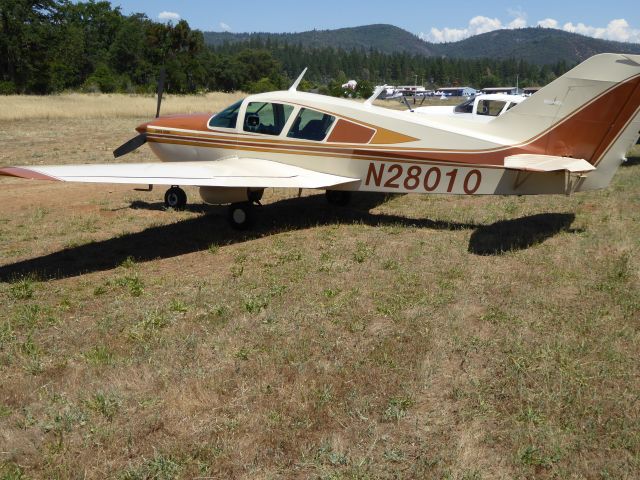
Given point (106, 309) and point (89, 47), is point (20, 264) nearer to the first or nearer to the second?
point (106, 309)

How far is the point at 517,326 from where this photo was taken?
5473 mm

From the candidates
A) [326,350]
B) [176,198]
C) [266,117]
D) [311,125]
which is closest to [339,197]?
[311,125]

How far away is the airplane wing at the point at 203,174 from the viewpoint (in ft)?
25.4

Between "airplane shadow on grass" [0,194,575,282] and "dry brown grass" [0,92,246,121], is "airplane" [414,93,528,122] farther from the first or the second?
"dry brown grass" [0,92,246,121]

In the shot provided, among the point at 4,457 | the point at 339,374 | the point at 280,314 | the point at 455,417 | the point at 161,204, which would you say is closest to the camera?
the point at 4,457

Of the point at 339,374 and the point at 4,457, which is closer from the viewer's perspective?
the point at 4,457

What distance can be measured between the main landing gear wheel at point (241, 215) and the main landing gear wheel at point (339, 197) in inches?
93.7

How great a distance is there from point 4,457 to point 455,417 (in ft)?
10.3

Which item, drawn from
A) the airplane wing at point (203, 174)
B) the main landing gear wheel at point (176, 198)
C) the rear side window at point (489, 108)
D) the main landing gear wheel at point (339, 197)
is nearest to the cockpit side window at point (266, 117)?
the airplane wing at point (203, 174)

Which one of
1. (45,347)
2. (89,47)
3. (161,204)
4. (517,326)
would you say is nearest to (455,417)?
(517,326)

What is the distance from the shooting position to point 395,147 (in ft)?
29.3

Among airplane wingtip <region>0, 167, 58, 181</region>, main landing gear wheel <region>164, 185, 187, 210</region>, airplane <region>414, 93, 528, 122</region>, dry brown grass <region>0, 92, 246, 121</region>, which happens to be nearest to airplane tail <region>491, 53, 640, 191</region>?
main landing gear wheel <region>164, 185, 187, 210</region>

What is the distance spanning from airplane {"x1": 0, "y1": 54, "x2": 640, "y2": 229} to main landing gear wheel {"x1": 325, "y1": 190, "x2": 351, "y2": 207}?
1792mm

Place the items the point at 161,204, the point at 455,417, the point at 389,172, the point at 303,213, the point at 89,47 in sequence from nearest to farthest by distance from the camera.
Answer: the point at 455,417 < the point at 389,172 < the point at 303,213 < the point at 161,204 < the point at 89,47
